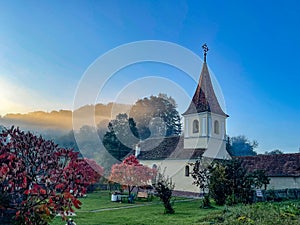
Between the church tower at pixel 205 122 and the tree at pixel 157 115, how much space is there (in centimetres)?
1475

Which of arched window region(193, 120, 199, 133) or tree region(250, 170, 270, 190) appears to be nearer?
tree region(250, 170, 270, 190)

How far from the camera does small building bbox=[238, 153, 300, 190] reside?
79.3ft

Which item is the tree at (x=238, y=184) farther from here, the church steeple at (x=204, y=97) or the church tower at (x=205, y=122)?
the church steeple at (x=204, y=97)

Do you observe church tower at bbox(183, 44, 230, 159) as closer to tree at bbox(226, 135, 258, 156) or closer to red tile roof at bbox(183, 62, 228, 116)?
red tile roof at bbox(183, 62, 228, 116)

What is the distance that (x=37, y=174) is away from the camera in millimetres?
5930

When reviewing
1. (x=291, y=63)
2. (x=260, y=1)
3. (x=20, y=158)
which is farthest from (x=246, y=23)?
(x=20, y=158)

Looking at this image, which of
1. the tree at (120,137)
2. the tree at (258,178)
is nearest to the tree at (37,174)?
the tree at (258,178)

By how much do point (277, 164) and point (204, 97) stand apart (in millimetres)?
8062

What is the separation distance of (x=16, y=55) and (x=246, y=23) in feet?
37.1

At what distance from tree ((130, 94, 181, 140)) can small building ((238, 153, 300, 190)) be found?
54.9 feet

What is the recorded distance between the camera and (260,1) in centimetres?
1517

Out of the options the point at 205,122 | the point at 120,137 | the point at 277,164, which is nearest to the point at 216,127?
→ the point at 205,122

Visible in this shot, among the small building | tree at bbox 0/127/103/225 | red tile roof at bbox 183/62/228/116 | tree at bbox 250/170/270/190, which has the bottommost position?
tree at bbox 0/127/103/225

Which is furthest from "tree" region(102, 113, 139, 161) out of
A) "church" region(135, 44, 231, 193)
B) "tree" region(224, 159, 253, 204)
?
"tree" region(224, 159, 253, 204)
